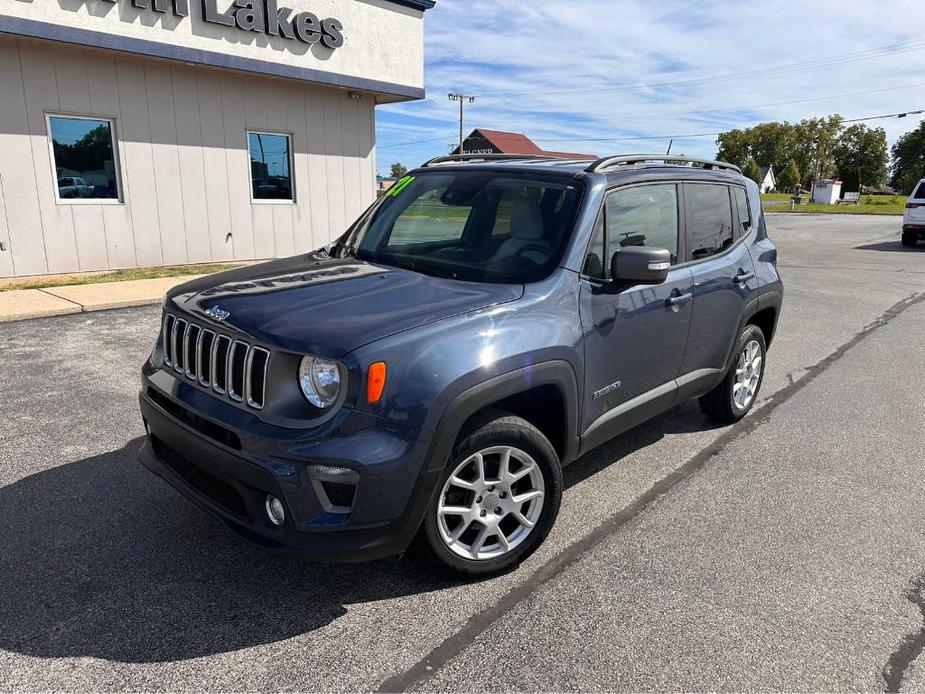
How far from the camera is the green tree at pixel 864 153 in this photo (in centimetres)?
10150

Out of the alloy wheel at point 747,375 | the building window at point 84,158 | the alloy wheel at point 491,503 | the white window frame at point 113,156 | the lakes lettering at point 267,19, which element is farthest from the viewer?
the lakes lettering at point 267,19

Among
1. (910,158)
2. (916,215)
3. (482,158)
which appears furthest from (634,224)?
(910,158)

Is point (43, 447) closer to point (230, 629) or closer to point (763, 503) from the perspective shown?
point (230, 629)

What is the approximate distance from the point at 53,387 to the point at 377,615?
A: 13.4 ft

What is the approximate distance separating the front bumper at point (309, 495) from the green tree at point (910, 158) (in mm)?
108922

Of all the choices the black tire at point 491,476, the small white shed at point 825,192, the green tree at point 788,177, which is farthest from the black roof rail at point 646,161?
the green tree at point 788,177

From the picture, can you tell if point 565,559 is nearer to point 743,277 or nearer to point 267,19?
point 743,277

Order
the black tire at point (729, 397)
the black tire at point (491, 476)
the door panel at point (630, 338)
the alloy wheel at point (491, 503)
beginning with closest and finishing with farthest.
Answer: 1. the black tire at point (491, 476)
2. the alloy wheel at point (491, 503)
3. the door panel at point (630, 338)
4. the black tire at point (729, 397)

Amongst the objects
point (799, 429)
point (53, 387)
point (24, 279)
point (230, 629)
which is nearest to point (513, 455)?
point (230, 629)

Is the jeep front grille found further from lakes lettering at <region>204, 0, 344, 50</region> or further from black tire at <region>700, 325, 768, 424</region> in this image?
lakes lettering at <region>204, 0, 344, 50</region>

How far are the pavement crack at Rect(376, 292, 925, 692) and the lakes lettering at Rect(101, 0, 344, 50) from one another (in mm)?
10399

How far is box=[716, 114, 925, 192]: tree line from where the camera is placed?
9950cm

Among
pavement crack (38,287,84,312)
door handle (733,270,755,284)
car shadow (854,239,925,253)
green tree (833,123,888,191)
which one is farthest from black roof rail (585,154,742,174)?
green tree (833,123,888,191)

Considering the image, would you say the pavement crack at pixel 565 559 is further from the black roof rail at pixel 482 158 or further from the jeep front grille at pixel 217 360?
the black roof rail at pixel 482 158
